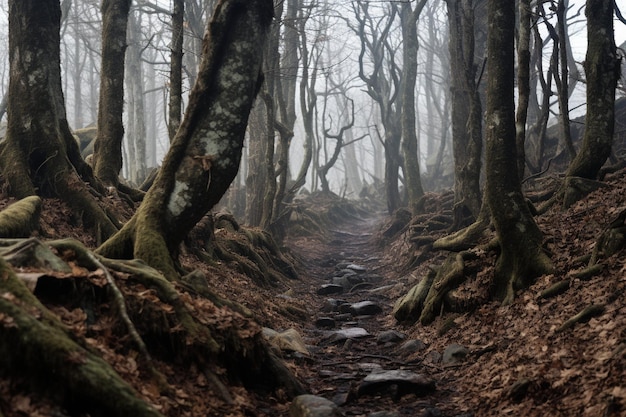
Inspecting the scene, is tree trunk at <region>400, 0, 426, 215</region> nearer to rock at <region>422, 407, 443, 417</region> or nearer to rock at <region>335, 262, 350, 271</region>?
rock at <region>335, 262, 350, 271</region>

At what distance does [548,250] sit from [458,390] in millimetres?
3192

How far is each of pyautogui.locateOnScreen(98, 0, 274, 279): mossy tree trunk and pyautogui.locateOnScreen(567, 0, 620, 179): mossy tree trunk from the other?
692cm

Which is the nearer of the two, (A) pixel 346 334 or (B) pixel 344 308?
(A) pixel 346 334

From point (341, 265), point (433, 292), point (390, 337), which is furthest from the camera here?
point (341, 265)

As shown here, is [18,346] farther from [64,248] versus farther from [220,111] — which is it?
[220,111]

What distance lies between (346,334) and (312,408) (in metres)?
4.39

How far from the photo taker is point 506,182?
9.02 m

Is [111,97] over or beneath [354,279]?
over

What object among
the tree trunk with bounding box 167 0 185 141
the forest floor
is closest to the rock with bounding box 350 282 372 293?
the forest floor

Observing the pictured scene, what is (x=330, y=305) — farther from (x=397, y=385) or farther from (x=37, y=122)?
(x=37, y=122)

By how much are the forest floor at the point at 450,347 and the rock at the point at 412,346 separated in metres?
0.02

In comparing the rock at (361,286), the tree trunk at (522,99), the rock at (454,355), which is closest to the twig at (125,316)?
the rock at (454,355)

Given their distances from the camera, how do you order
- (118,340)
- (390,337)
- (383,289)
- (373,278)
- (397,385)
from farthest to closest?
(373,278)
(383,289)
(390,337)
(397,385)
(118,340)

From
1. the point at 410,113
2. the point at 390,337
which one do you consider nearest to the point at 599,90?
the point at 390,337
